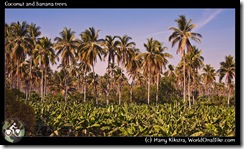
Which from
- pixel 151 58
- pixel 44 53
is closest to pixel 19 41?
pixel 44 53

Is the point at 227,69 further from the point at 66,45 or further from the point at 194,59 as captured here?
the point at 66,45

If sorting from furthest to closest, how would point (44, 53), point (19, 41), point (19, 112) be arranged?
point (44, 53) → point (19, 41) → point (19, 112)

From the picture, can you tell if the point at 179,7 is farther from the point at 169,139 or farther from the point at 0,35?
the point at 0,35

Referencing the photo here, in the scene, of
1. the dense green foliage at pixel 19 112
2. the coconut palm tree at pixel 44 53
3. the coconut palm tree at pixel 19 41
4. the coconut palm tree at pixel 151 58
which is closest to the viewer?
the dense green foliage at pixel 19 112

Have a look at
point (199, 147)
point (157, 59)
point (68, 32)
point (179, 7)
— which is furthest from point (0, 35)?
point (157, 59)

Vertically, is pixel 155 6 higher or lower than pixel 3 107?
higher

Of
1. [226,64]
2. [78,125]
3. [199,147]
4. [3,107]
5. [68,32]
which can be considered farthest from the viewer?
[226,64]

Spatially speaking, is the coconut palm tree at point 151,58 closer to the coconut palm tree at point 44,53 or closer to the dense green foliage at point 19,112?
the coconut palm tree at point 44,53

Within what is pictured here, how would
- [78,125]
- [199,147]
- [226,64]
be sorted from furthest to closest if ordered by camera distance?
[226,64] < [78,125] < [199,147]

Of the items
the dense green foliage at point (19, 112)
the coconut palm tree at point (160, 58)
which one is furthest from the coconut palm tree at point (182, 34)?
the dense green foliage at point (19, 112)

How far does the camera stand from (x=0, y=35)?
13594 millimetres

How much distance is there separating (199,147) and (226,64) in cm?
4339

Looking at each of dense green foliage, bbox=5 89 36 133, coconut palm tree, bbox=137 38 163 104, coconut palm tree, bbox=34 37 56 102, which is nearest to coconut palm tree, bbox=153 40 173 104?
coconut palm tree, bbox=137 38 163 104

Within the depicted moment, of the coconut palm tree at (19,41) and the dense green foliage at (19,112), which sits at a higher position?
the coconut palm tree at (19,41)
